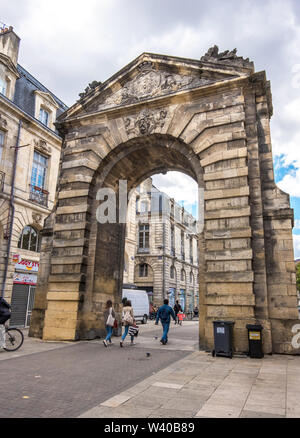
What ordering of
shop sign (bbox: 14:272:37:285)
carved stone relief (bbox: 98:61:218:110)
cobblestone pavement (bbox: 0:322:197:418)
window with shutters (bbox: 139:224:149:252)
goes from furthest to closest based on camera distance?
window with shutters (bbox: 139:224:149:252) → shop sign (bbox: 14:272:37:285) → carved stone relief (bbox: 98:61:218:110) → cobblestone pavement (bbox: 0:322:197:418)

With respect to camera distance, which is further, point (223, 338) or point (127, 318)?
point (127, 318)

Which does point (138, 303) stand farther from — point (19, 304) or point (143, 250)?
point (143, 250)

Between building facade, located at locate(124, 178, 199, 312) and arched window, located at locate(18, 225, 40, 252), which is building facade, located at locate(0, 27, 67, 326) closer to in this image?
arched window, located at locate(18, 225, 40, 252)

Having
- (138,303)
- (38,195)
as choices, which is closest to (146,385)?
(38,195)

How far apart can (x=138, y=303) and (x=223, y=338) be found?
562 inches

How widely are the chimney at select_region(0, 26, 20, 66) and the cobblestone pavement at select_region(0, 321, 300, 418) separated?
16693mm

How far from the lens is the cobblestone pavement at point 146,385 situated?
4148 millimetres

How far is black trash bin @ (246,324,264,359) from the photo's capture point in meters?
8.53

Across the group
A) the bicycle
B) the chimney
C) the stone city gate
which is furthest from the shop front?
the chimney

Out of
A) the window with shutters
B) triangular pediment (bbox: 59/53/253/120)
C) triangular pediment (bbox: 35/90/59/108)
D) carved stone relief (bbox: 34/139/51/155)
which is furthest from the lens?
the window with shutters

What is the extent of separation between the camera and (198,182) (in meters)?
11.3

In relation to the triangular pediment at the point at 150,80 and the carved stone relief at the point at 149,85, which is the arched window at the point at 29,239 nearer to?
the triangular pediment at the point at 150,80
